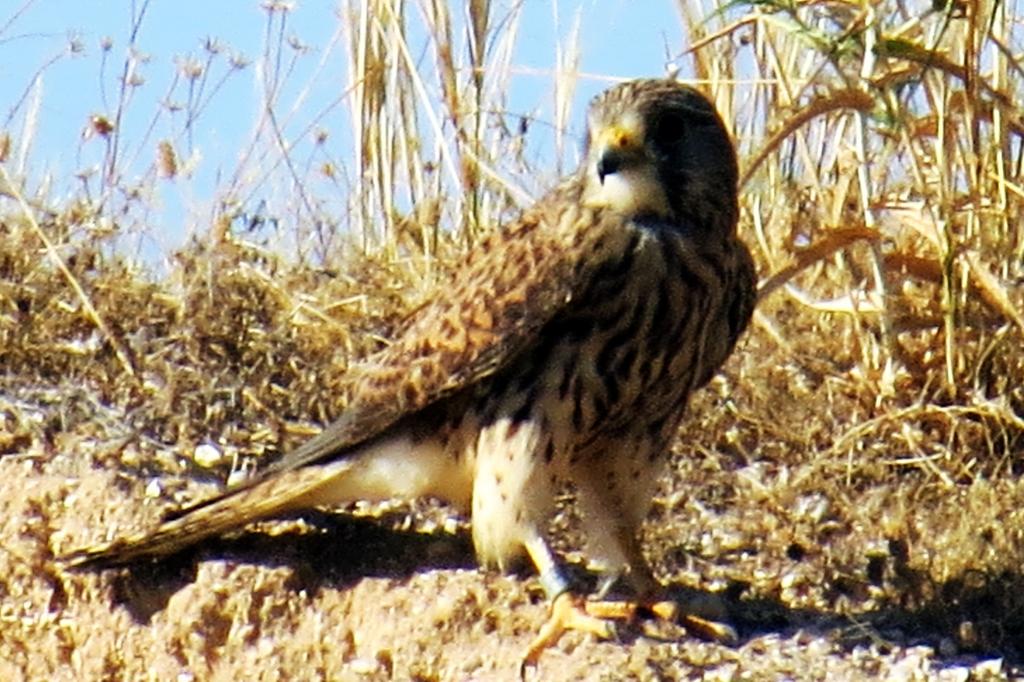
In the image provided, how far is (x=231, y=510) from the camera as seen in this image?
410 cm

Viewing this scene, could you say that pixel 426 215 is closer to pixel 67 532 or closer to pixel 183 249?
pixel 183 249

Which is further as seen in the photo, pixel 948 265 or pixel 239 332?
pixel 239 332

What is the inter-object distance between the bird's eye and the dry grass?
299 mm

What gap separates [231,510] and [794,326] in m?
1.41

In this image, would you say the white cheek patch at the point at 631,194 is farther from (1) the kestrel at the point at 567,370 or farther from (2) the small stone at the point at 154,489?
(2) the small stone at the point at 154,489

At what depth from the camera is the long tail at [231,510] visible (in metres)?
4.09

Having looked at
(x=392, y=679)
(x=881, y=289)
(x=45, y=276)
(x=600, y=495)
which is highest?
(x=45, y=276)

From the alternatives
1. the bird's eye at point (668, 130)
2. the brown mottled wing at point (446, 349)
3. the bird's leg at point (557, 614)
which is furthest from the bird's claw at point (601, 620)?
the bird's eye at point (668, 130)

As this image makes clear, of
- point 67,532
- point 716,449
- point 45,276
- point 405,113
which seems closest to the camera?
point 67,532

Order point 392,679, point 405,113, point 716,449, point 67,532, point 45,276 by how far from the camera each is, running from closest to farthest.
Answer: point 392,679
point 67,532
point 716,449
point 45,276
point 405,113

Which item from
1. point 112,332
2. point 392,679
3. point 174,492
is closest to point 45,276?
point 112,332

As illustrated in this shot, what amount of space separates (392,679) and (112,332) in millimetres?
1217

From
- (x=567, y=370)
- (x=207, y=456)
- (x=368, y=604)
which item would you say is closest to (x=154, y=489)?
(x=207, y=456)

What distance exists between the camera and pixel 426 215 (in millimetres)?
5172
